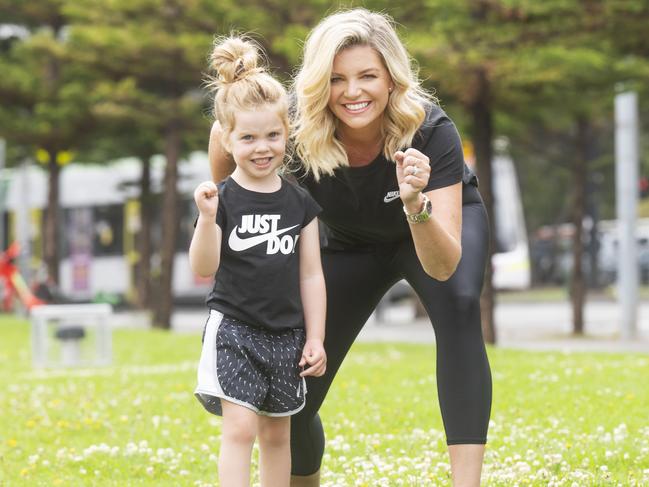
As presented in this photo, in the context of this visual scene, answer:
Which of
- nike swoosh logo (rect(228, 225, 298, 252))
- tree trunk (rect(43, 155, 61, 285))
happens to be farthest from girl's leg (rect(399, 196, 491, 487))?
tree trunk (rect(43, 155, 61, 285))

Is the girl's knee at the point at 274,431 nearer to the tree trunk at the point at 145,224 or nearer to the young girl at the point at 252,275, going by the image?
the young girl at the point at 252,275

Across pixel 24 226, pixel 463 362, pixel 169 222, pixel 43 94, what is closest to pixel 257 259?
pixel 463 362

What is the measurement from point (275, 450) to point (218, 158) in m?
1.00

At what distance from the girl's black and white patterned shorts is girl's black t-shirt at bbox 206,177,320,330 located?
4 cm

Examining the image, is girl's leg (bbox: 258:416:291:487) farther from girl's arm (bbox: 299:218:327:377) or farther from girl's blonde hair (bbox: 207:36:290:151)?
girl's blonde hair (bbox: 207:36:290:151)

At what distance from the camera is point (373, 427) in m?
6.78

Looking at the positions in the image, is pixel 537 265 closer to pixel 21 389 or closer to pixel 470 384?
pixel 21 389

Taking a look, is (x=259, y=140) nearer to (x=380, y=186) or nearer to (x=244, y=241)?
(x=244, y=241)


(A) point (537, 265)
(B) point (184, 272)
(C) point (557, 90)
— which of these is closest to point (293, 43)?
(C) point (557, 90)

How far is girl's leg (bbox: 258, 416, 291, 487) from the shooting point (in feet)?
12.7

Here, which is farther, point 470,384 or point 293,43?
point 293,43

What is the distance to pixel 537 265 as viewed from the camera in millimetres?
37719

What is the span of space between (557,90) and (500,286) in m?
17.0

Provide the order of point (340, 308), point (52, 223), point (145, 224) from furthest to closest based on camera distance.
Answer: point (145, 224), point (52, 223), point (340, 308)
